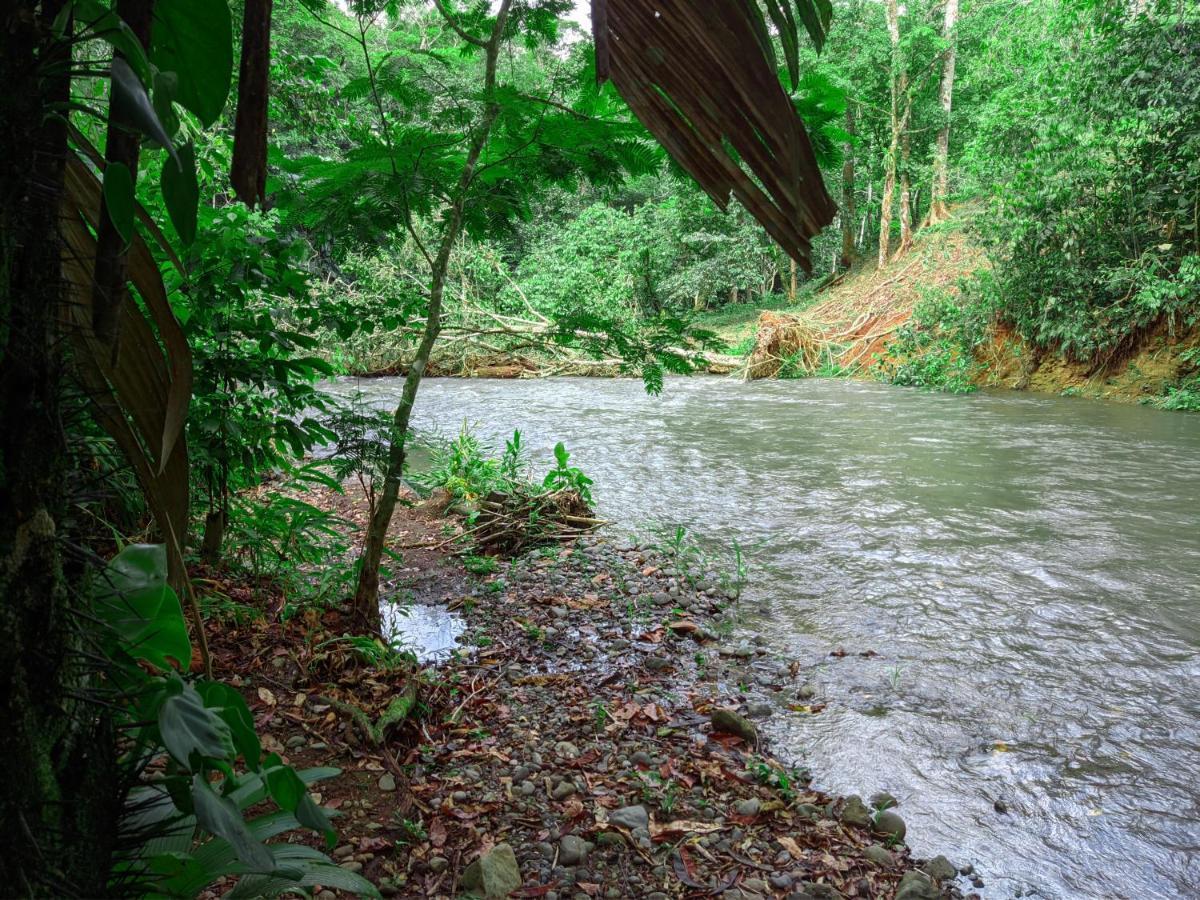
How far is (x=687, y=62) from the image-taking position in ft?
1.44

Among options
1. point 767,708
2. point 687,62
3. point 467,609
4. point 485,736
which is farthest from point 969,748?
point 687,62

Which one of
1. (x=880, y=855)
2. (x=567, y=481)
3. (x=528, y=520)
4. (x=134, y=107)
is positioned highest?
(x=134, y=107)

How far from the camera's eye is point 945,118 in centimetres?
1727

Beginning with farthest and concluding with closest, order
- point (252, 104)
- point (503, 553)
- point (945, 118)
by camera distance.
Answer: point (945, 118)
point (503, 553)
point (252, 104)

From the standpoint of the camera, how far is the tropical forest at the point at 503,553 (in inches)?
20.8

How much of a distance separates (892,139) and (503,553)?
1766 cm

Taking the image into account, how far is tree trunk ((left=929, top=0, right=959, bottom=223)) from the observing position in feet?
55.8

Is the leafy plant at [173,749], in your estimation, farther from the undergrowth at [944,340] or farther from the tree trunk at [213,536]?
the undergrowth at [944,340]

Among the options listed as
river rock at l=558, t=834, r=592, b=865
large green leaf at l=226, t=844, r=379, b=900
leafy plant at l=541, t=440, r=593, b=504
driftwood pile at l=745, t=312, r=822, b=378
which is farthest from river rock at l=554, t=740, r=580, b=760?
driftwood pile at l=745, t=312, r=822, b=378

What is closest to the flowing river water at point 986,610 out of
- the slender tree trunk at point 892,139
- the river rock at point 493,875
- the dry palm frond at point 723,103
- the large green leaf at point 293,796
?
the river rock at point 493,875

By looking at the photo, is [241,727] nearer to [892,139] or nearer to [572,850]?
[572,850]

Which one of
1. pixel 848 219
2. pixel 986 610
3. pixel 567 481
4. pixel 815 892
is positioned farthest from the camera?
pixel 848 219

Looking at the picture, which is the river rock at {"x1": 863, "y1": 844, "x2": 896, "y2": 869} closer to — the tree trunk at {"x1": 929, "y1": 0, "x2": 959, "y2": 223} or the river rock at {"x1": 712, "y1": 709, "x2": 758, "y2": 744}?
the river rock at {"x1": 712, "y1": 709, "x2": 758, "y2": 744}

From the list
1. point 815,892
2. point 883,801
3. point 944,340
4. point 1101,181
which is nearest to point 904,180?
point 944,340
